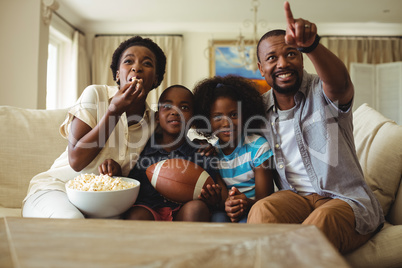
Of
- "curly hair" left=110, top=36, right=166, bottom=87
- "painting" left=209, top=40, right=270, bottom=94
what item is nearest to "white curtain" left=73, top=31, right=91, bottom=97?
"painting" left=209, top=40, right=270, bottom=94

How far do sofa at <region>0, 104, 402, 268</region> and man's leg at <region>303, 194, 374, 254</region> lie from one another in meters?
0.25

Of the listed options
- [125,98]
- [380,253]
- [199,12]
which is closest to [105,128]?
[125,98]

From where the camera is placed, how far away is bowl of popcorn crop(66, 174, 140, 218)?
112cm

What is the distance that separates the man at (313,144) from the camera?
3.72 feet

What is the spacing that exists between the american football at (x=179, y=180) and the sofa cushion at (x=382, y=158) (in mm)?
795

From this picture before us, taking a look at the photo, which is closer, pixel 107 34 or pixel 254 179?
pixel 254 179

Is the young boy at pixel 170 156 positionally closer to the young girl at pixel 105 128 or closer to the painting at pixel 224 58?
the young girl at pixel 105 128

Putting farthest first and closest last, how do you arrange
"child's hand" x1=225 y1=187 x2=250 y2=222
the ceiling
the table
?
the ceiling → "child's hand" x1=225 y1=187 x2=250 y2=222 → the table

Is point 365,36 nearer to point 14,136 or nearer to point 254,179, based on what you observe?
point 254,179

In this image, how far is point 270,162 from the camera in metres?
1.44

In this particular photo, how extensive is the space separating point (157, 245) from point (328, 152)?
96cm

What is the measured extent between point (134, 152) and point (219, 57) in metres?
4.96

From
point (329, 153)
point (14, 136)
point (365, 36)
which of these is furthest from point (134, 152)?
point (365, 36)

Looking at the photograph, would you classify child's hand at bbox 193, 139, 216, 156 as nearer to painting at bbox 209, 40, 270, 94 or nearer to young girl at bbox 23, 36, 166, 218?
young girl at bbox 23, 36, 166, 218
